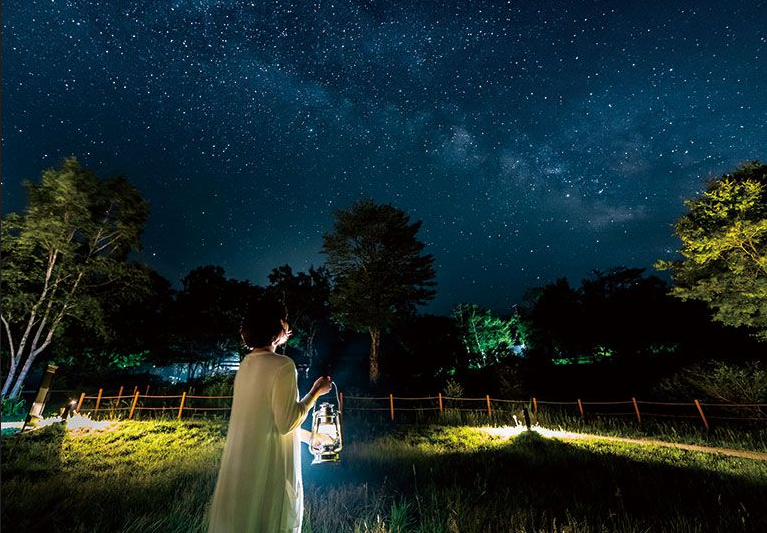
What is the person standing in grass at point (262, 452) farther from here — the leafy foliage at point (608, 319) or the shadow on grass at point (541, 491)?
the leafy foliage at point (608, 319)

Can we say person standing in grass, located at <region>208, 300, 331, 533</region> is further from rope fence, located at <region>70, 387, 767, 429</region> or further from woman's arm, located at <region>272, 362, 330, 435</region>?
rope fence, located at <region>70, 387, 767, 429</region>

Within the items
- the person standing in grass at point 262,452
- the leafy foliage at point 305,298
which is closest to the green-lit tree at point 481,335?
the leafy foliage at point 305,298

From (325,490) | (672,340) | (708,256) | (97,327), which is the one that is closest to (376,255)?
(97,327)

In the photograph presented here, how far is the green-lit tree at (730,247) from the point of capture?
14.5m

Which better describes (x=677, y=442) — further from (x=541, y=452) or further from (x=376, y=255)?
(x=376, y=255)

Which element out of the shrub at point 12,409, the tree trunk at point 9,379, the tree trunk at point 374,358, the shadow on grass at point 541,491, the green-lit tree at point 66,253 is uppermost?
the green-lit tree at point 66,253

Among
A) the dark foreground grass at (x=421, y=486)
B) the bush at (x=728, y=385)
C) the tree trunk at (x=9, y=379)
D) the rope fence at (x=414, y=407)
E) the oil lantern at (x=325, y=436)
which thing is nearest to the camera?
the oil lantern at (x=325, y=436)

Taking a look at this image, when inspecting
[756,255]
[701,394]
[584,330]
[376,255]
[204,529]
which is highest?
[376,255]

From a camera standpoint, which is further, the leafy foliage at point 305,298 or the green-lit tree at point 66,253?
the leafy foliage at point 305,298

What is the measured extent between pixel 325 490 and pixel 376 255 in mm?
21270

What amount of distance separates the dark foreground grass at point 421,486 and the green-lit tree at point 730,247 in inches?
377

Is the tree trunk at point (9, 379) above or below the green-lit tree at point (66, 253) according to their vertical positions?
below

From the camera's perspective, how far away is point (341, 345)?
4847cm

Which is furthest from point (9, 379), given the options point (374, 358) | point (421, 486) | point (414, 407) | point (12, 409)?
point (421, 486)
